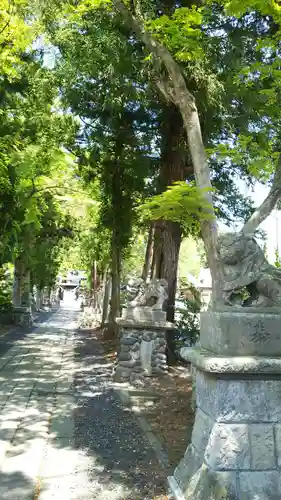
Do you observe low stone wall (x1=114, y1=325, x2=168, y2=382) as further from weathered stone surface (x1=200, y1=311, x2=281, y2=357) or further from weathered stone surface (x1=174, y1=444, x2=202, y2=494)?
weathered stone surface (x1=200, y1=311, x2=281, y2=357)

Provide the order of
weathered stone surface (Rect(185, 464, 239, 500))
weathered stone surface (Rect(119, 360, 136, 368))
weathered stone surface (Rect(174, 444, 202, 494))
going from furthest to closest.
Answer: weathered stone surface (Rect(119, 360, 136, 368)) → weathered stone surface (Rect(174, 444, 202, 494)) → weathered stone surface (Rect(185, 464, 239, 500))

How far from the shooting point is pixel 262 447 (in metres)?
3.39

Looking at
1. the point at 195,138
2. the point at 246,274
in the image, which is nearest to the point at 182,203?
the point at 195,138

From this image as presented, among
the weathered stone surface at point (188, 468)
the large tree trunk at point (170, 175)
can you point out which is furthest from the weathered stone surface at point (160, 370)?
the weathered stone surface at point (188, 468)

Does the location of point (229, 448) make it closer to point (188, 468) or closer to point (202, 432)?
point (202, 432)

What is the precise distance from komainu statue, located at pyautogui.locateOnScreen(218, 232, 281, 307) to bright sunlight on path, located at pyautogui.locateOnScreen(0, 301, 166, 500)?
202 cm

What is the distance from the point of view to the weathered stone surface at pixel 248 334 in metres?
3.51

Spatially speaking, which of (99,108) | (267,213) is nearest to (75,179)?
(99,108)

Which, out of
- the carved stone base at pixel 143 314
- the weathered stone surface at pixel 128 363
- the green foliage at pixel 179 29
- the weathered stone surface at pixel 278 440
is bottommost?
the weathered stone surface at pixel 128 363

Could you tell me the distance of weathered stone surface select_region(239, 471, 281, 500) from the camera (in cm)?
330

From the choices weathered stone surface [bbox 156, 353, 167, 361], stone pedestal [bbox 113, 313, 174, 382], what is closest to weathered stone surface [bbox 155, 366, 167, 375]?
stone pedestal [bbox 113, 313, 174, 382]

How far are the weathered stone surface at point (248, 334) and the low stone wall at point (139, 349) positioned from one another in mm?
6802

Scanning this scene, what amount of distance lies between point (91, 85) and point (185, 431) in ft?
23.5

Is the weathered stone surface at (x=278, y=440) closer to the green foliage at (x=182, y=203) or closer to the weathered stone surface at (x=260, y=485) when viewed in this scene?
the weathered stone surface at (x=260, y=485)
